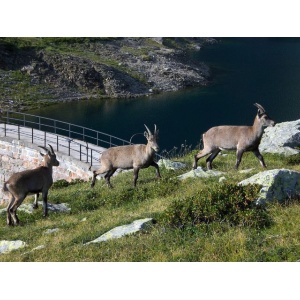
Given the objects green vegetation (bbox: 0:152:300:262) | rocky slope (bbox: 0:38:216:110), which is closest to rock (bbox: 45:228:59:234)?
green vegetation (bbox: 0:152:300:262)

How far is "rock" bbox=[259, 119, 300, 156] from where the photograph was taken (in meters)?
26.7

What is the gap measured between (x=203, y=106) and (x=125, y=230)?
63.6 meters

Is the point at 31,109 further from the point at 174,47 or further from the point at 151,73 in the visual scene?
the point at 174,47

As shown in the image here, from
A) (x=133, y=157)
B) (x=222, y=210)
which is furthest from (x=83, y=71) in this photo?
(x=222, y=210)

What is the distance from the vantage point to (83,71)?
286 feet

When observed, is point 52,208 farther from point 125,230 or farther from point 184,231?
point 184,231

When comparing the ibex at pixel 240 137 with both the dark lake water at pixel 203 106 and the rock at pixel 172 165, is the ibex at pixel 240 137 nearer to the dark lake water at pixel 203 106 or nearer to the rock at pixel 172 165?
the rock at pixel 172 165

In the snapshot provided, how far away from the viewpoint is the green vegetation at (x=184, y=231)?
11.9 m

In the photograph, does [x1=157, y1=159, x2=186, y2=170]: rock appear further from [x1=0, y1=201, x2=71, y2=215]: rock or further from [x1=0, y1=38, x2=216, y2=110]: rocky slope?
[x1=0, y1=38, x2=216, y2=110]: rocky slope

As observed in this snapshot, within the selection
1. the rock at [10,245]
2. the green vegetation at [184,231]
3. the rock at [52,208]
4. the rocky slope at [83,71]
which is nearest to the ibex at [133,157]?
the rock at [52,208]

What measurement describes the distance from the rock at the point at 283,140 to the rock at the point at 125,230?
13.7 m

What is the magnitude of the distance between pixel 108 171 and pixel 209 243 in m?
12.4

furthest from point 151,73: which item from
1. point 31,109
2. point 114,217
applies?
point 114,217

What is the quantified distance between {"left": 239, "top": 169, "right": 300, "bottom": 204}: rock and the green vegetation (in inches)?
12.9
